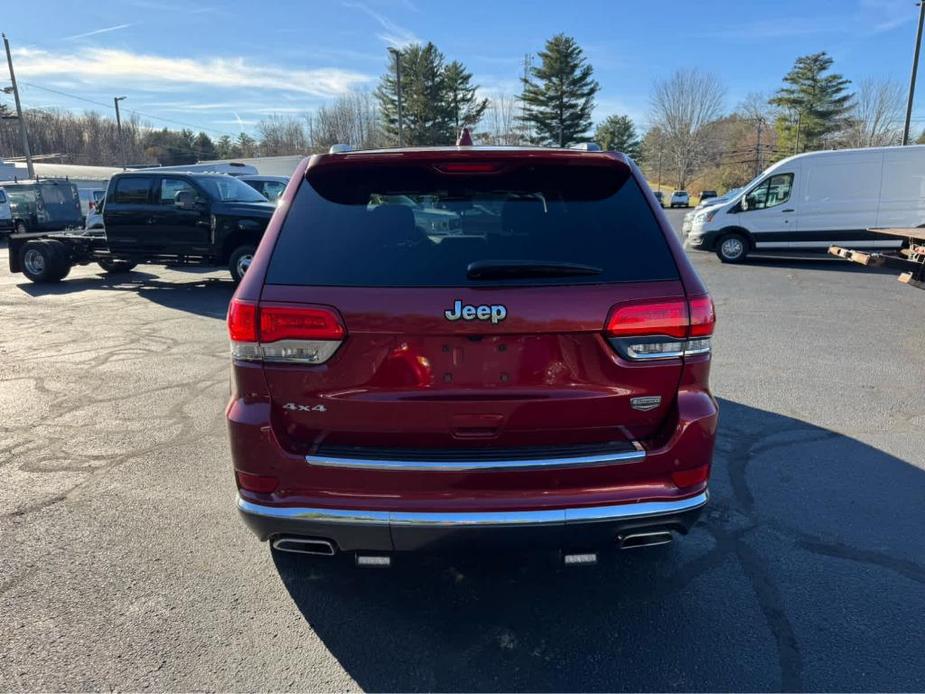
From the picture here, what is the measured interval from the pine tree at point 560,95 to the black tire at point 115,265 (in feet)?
183

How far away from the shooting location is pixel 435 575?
9.37 ft

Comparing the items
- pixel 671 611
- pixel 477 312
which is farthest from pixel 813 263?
pixel 477 312

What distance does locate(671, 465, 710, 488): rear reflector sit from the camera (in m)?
2.26

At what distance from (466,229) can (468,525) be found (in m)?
1.14

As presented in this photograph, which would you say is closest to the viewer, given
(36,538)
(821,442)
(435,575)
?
(435,575)

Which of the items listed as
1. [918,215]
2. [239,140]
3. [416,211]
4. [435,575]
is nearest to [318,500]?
[435,575]

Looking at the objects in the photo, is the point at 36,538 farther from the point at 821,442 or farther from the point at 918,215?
the point at 918,215

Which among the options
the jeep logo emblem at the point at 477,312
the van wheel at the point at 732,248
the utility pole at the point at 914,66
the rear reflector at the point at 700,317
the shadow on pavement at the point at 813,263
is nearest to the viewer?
the jeep logo emblem at the point at 477,312

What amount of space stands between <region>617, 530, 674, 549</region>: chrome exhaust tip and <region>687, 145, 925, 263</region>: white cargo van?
1430 cm

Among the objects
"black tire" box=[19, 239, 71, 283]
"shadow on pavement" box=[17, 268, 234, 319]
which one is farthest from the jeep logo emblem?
"black tire" box=[19, 239, 71, 283]

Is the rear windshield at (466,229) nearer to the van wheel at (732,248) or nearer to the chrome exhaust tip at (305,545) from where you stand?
the chrome exhaust tip at (305,545)

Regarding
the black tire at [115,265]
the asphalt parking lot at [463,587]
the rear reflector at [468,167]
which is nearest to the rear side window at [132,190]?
the black tire at [115,265]

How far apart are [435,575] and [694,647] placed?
1.16 m

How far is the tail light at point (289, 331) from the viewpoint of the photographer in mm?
2156
